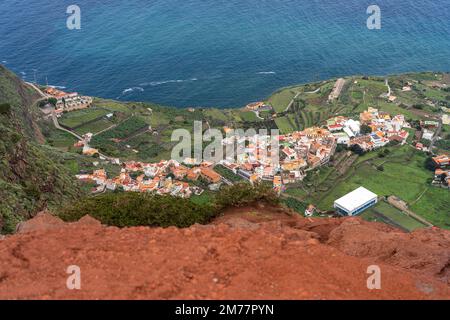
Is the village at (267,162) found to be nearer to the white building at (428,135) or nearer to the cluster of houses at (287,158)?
the cluster of houses at (287,158)

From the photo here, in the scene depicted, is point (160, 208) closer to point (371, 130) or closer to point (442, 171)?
point (442, 171)

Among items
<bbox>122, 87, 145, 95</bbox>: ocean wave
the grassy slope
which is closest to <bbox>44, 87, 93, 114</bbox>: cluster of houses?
<bbox>122, 87, 145, 95</bbox>: ocean wave

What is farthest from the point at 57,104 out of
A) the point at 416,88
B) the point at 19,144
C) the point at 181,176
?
the point at 416,88

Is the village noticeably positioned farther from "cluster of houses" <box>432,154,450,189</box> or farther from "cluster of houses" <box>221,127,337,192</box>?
"cluster of houses" <box>432,154,450,189</box>

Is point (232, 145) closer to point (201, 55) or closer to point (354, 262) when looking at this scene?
point (201, 55)

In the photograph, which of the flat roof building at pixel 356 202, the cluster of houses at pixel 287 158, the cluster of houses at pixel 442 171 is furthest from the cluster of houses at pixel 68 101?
the cluster of houses at pixel 442 171

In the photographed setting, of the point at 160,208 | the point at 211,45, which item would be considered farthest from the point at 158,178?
the point at 211,45
